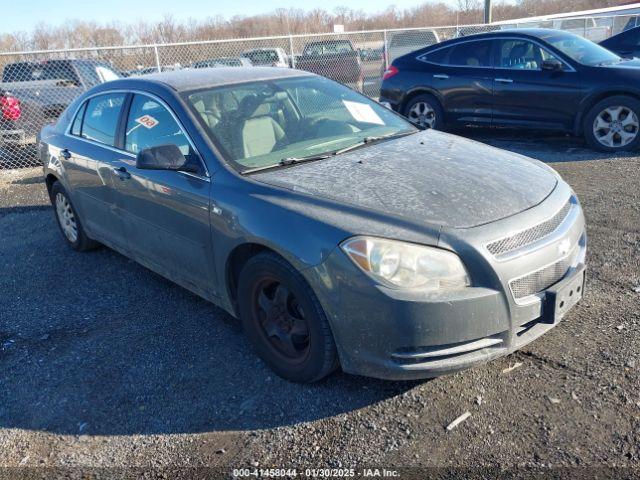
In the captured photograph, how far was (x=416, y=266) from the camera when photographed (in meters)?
2.68

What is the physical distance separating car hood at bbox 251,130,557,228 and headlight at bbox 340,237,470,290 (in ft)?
0.60

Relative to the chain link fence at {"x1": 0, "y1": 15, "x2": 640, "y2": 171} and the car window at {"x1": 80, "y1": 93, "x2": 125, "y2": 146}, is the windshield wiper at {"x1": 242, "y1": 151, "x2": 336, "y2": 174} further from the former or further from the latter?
the chain link fence at {"x1": 0, "y1": 15, "x2": 640, "y2": 171}

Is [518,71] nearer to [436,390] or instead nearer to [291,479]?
[436,390]

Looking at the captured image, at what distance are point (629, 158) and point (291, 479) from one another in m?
6.68

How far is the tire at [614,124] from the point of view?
7738 mm

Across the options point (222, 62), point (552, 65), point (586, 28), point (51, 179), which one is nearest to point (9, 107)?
point (51, 179)

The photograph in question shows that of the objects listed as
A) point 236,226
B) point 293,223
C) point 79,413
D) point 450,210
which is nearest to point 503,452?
point 450,210

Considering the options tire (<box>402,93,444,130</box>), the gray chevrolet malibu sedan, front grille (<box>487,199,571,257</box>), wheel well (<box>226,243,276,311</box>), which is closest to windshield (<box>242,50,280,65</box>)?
tire (<box>402,93,444,130</box>)

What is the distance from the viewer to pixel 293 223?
2.93 metres

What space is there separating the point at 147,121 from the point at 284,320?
6.15 ft

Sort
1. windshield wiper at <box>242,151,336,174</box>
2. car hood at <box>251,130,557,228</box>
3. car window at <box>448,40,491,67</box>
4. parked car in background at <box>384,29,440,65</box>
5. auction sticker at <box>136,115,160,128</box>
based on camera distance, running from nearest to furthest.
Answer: car hood at <box>251,130,557,228</box> < windshield wiper at <box>242,151,336,174</box> < auction sticker at <box>136,115,160,128</box> < car window at <box>448,40,491,67</box> < parked car in background at <box>384,29,440,65</box>

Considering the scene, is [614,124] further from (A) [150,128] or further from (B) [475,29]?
(B) [475,29]

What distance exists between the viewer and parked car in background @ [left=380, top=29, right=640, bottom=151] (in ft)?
25.8

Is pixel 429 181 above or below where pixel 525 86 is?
above
